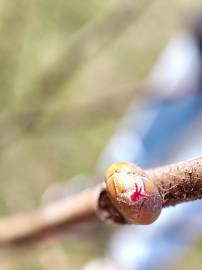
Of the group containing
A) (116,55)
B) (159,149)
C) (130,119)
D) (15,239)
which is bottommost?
A: (15,239)

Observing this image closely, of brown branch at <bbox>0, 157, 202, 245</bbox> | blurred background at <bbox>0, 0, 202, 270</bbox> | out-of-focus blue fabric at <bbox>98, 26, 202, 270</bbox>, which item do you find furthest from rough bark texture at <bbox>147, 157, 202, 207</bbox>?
blurred background at <bbox>0, 0, 202, 270</bbox>

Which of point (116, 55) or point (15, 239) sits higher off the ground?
point (116, 55)

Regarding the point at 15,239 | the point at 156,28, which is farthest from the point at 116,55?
the point at 15,239

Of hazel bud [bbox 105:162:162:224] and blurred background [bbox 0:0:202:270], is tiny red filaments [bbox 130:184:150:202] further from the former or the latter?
blurred background [bbox 0:0:202:270]

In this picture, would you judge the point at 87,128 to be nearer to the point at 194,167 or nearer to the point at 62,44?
the point at 62,44

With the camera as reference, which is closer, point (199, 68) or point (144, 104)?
point (199, 68)

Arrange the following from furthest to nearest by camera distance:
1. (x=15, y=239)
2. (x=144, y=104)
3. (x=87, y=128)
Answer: (x=87, y=128)
(x=144, y=104)
(x=15, y=239)

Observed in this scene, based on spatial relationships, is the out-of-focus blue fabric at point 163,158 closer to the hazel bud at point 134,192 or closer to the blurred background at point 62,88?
the blurred background at point 62,88

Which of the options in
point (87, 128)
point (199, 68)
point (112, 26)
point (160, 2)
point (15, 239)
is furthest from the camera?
point (160, 2)
